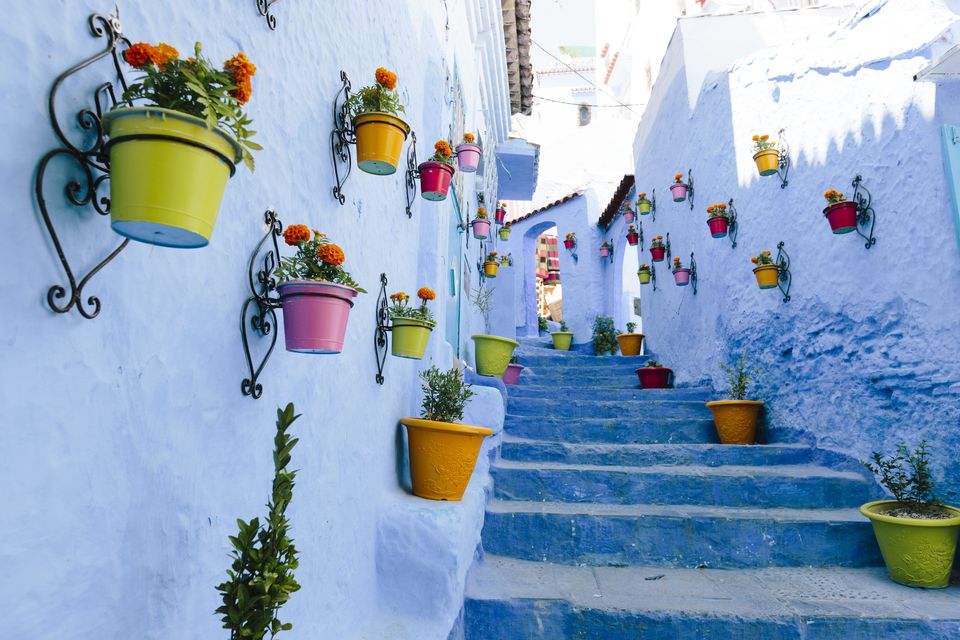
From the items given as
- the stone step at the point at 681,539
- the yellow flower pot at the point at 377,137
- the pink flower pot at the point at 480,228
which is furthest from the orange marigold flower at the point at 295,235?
the pink flower pot at the point at 480,228

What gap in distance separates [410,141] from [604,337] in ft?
22.9

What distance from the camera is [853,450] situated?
3859mm

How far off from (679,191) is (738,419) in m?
2.96

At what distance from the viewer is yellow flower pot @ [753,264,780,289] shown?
4.65 metres

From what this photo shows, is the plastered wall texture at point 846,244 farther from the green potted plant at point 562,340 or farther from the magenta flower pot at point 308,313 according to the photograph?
the green potted plant at point 562,340

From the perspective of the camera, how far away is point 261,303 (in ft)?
5.01

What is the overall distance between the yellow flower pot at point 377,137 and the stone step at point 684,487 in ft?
7.88

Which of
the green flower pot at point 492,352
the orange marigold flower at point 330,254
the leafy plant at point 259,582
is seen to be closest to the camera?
the leafy plant at point 259,582

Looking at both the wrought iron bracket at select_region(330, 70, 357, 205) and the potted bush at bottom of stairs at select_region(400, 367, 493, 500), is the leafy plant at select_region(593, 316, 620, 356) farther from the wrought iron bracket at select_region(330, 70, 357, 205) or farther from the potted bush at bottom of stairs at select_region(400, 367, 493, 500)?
the wrought iron bracket at select_region(330, 70, 357, 205)

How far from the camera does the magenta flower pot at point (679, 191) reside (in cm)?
648

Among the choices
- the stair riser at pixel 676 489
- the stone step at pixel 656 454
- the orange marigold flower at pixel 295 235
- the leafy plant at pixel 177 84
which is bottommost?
the stair riser at pixel 676 489

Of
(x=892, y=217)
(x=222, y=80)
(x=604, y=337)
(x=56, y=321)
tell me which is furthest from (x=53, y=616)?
(x=604, y=337)

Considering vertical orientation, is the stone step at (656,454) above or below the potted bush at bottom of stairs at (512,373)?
below

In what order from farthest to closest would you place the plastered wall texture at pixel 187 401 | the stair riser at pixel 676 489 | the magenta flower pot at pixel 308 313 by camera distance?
the stair riser at pixel 676 489 → the magenta flower pot at pixel 308 313 → the plastered wall texture at pixel 187 401
